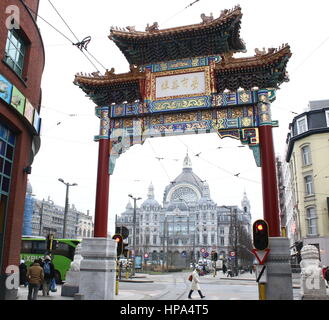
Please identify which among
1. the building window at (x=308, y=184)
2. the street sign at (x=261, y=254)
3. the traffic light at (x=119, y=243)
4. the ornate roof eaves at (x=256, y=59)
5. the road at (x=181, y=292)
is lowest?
the road at (x=181, y=292)

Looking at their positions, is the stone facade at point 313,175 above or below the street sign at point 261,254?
above

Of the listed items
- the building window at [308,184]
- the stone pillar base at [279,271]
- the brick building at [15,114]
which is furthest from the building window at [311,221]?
the brick building at [15,114]

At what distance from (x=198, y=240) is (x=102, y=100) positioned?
10996cm

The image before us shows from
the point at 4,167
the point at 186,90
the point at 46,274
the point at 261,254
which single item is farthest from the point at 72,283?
the point at 186,90

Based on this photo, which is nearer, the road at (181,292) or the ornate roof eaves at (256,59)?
the ornate roof eaves at (256,59)

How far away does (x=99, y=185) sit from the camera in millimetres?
15008

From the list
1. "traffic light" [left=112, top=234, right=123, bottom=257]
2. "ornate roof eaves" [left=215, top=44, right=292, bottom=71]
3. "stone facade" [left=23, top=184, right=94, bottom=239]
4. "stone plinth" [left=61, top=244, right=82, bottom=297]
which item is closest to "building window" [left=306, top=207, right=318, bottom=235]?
"ornate roof eaves" [left=215, top=44, right=292, bottom=71]

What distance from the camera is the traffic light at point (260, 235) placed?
10.3m

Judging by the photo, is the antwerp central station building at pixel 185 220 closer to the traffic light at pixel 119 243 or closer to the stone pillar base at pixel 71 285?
the stone pillar base at pixel 71 285

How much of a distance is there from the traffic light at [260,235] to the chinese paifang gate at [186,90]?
10.2 ft

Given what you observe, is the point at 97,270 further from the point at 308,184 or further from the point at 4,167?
the point at 308,184

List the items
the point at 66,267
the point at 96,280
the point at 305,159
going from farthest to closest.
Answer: the point at 305,159, the point at 66,267, the point at 96,280

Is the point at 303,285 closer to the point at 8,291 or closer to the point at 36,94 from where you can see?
the point at 8,291

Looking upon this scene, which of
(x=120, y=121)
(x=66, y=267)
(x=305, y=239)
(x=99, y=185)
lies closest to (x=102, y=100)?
(x=120, y=121)
